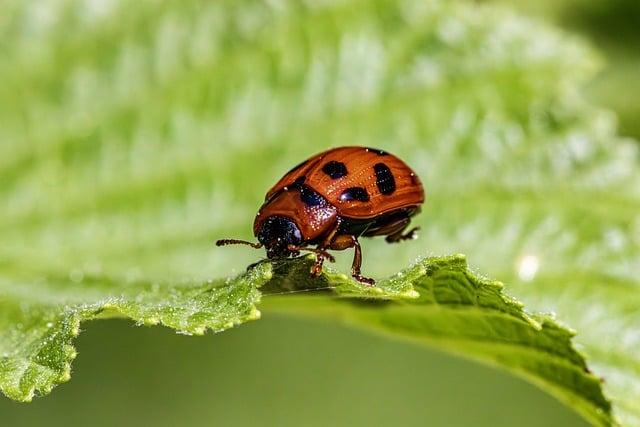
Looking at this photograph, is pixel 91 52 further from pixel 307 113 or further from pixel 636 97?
pixel 636 97

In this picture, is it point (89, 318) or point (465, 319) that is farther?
point (465, 319)

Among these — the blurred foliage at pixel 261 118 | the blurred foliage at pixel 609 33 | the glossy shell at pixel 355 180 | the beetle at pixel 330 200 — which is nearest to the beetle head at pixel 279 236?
the beetle at pixel 330 200

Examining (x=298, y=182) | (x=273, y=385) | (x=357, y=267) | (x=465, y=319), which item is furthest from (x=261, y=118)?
(x=273, y=385)

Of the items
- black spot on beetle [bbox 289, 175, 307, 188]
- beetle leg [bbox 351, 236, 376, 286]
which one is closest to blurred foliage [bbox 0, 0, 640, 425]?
beetle leg [bbox 351, 236, 376, 286]

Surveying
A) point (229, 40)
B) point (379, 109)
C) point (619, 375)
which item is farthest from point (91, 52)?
point (619, 375)

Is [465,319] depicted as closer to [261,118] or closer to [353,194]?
[353,194]
